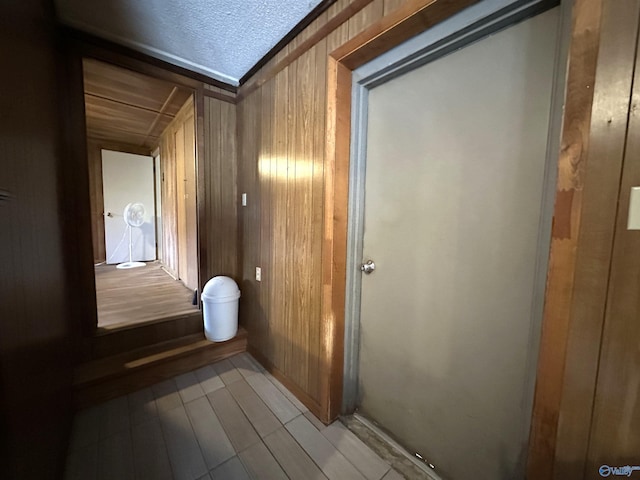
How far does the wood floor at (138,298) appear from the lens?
1939 millimetres

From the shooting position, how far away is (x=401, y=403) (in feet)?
4.02

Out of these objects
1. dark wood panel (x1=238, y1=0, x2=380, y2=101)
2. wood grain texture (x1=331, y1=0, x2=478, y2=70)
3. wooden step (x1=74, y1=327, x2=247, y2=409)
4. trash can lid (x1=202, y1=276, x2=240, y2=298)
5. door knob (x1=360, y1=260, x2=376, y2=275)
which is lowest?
wooden step (x1=74, y1=327, x2=247, y2=409)

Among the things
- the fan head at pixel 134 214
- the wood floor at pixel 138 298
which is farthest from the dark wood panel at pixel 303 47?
the fan head at pixel 134 214

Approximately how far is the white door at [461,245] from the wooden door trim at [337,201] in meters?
0.15

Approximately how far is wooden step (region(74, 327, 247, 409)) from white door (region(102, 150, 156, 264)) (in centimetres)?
355

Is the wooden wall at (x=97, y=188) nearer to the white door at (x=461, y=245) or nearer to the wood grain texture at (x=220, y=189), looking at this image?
the wood grain texture at (x=220, y=189)

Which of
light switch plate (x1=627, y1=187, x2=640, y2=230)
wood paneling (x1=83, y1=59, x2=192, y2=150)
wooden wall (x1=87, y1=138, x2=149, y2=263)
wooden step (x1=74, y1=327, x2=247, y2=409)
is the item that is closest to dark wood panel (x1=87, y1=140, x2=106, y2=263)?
wooden wall (x1=87, y1=138, x2=149, y2=263)

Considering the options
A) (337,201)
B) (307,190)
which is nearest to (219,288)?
(307,190)

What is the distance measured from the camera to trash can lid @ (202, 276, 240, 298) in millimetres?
1918

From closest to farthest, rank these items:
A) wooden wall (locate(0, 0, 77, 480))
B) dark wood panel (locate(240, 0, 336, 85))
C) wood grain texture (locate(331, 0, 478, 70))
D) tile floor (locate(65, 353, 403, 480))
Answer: wooden wall (locate(0, 0, 77, 480)) < wood grain texture (locate(331, 0, 478, 70)) < tile floor (locate(65, 353, 403, 480)) < dark wood panel (locate(240, 0, 336, 85))

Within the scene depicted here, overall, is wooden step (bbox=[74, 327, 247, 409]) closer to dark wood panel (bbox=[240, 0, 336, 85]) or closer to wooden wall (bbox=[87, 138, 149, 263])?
dark wood panel (bbox=[240, 0, 336, 85])

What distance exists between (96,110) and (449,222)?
4267 millimetres

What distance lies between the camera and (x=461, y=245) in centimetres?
98

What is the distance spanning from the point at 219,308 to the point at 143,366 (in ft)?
1.97
